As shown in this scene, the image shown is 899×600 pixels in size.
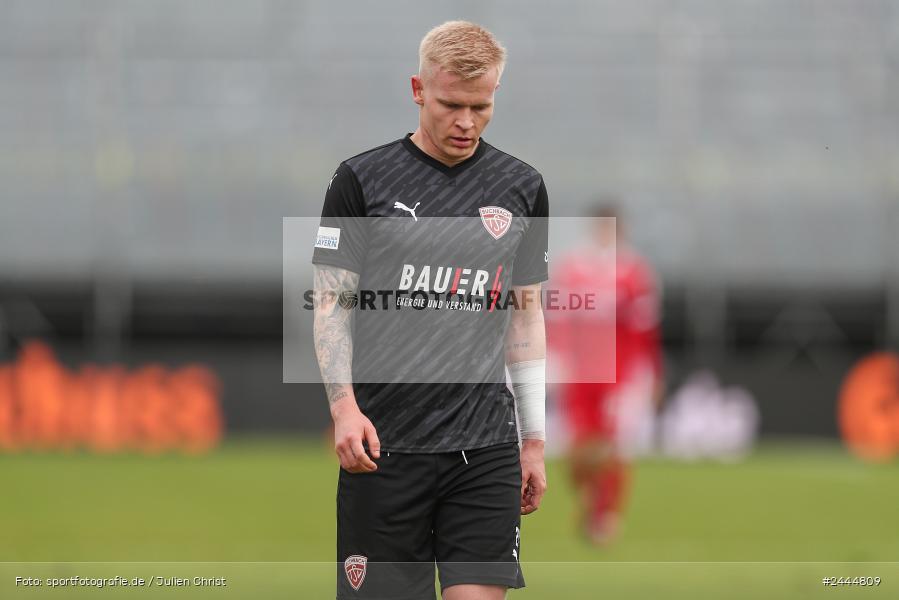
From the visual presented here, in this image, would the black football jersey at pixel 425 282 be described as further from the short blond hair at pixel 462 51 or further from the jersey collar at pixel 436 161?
the short blond hair at pixel 462 51

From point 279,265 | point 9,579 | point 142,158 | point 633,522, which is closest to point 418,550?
point 9,579

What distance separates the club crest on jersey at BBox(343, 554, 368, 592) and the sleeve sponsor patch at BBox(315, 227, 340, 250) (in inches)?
34.3

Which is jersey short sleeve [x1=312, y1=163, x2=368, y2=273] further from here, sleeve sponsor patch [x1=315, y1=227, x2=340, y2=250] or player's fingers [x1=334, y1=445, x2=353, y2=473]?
player's fingers [x1=334, y1=445, x2=353, y2=473]

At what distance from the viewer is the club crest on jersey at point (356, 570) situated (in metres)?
3.95

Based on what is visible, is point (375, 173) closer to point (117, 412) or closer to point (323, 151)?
point (117, 412)

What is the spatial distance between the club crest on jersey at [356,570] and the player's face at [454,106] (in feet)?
3.82

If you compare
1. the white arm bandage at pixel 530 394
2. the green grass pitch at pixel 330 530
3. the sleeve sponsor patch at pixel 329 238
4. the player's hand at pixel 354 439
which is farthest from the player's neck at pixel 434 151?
the green grass pitch at pixel 330 530

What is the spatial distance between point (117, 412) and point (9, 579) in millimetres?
11602

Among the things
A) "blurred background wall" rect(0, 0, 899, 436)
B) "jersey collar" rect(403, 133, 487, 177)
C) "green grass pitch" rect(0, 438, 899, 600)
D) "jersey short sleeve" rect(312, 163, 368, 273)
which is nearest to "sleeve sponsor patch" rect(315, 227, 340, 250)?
"jersey short sleeve" rect(312, 163, 368, 273)

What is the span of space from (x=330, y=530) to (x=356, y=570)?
20.3 feet

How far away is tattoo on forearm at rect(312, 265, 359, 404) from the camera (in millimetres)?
3967

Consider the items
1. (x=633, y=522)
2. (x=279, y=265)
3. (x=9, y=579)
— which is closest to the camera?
(x=9, y=579)

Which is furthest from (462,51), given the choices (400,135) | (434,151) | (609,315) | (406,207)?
(400,135)

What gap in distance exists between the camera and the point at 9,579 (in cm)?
733
